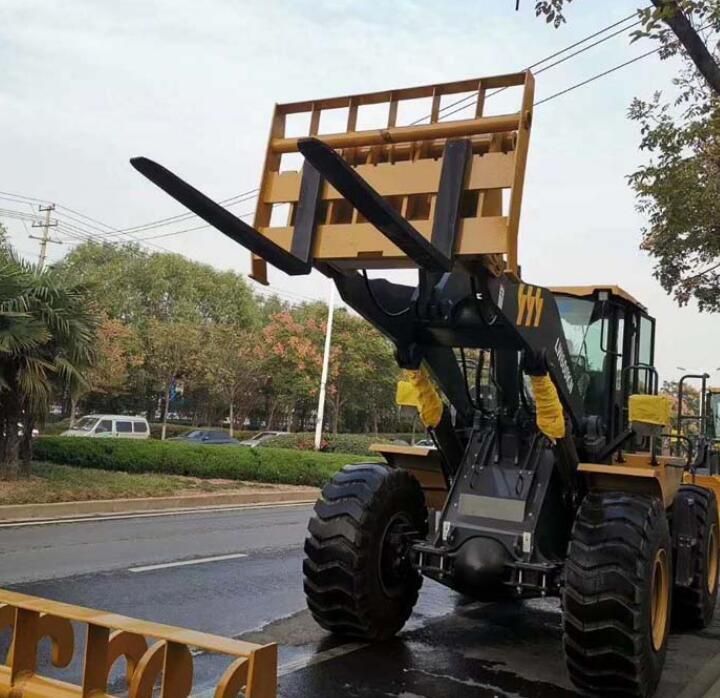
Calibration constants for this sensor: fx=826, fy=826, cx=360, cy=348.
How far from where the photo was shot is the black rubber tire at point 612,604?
5.14 m

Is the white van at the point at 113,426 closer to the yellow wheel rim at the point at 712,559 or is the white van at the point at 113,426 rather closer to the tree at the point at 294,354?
the tree at the point at 294,354

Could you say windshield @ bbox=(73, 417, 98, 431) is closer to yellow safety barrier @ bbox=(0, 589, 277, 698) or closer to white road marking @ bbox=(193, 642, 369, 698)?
white road marking @ bbox=(193, 642, 369, 698)

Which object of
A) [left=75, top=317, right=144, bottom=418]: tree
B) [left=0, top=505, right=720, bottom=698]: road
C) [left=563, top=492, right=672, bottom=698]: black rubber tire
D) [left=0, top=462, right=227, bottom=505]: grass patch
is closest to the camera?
[left=563, top=492, right=672, bottom=698]: black rubber tire

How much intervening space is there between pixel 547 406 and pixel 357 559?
1814mm

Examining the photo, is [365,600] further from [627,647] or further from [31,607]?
[31,607]

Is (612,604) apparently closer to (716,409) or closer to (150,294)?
(716,409)

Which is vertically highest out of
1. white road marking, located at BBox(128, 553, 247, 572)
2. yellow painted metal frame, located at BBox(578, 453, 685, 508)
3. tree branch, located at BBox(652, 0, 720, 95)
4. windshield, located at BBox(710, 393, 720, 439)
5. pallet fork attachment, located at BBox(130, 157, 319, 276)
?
tree branch, located at BBox(652, 0, 720, 95)

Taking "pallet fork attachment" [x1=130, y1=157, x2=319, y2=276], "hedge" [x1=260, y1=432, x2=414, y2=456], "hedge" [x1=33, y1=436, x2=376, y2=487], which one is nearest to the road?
"pallet fork attachment" [x1=130, y1=157, x2=319, y2=276]

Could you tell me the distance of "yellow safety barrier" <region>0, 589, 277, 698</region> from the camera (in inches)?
124

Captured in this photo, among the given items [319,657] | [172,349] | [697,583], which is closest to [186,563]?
[319,657]

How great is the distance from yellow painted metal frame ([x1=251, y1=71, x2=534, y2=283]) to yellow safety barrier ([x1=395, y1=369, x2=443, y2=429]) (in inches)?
70.0

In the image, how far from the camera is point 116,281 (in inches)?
1791

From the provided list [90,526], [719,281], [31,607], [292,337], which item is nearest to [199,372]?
[292,337]

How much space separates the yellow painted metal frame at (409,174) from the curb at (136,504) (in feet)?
32.1
